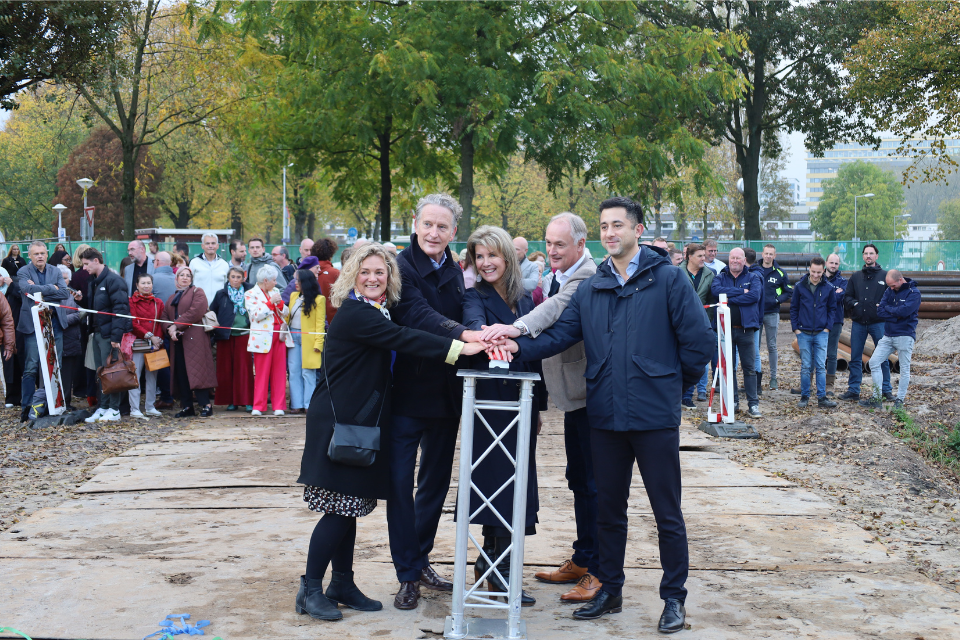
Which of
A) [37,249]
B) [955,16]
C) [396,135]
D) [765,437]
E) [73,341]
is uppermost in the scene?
[955,16]

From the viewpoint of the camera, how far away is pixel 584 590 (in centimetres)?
460

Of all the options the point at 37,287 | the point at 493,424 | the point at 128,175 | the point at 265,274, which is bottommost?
the point at 493,424

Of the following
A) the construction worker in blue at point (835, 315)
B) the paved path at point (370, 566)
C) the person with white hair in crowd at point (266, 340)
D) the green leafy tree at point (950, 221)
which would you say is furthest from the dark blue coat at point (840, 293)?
the green leafy tree at point (950, 221)

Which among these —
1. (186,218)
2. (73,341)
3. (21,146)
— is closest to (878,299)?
(73,341)

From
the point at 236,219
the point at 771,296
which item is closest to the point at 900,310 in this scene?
the point at 771,296

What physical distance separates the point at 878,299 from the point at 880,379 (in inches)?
41.1

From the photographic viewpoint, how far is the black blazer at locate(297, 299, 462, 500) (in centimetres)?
418

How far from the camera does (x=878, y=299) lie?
1138 centimetres

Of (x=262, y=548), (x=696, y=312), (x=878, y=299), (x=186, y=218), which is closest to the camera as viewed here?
(x=696, y=312)

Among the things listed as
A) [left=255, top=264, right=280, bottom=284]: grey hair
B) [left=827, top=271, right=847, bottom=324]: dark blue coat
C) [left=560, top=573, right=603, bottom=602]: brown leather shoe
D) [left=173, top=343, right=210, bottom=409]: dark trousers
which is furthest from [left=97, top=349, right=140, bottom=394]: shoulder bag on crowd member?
[left=827, top=271, right=847, bottom=324]: dark blue coat

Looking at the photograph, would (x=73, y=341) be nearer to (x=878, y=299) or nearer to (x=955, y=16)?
(x=878, y=299)

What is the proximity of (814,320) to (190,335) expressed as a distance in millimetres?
7897

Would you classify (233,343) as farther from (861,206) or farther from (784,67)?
(861,206)

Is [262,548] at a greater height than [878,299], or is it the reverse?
[878,299]
